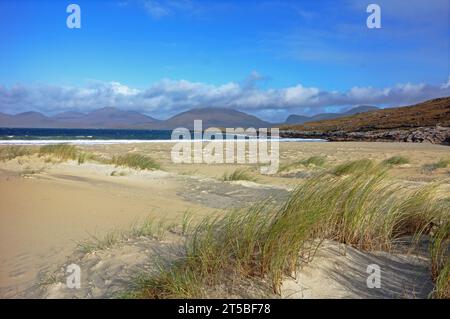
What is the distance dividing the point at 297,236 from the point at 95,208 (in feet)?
13.8

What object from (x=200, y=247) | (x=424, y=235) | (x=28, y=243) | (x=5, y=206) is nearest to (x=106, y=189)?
(x=5, y=206)

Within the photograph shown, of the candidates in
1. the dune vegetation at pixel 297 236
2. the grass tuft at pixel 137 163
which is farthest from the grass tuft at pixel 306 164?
the dune vegetation at pixel 297 236

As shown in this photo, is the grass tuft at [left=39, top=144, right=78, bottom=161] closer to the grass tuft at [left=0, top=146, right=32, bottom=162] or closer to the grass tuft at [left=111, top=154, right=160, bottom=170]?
the grass tuft at [left=0, top=146, right=32, bottom=162]

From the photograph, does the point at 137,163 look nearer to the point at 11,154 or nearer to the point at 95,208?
the point at 11,154

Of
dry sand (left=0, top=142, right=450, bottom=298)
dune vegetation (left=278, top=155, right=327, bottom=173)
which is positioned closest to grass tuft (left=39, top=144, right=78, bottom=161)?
dry sand (left=0, top=142, right=450, bottom=298)

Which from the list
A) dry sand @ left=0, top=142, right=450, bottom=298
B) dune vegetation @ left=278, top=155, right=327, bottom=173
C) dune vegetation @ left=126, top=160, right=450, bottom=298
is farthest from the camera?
dune vegetation @ left=278, top=155, right=327, bottom=173

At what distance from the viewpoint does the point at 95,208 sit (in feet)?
20.5

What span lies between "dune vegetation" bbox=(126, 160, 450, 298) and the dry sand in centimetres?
24

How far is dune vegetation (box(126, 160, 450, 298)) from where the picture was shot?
9.16ft

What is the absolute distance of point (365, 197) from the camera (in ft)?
12.6

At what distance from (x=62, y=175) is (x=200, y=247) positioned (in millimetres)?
8909

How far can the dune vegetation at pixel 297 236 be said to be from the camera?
2791 millimetres

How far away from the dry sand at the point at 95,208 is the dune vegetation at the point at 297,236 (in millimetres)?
236
